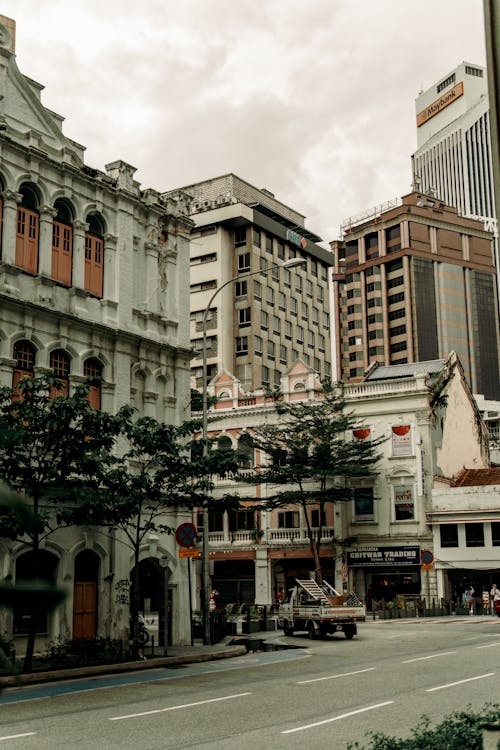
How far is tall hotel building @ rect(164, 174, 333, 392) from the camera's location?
89625 mm

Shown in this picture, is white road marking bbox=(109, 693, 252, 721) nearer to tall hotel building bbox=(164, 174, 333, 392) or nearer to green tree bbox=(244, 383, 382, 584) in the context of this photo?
green tree bbox=(244, 383, 382, 584)

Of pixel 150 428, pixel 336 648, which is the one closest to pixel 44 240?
pixel 150 428

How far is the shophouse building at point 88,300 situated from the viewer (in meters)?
24.3

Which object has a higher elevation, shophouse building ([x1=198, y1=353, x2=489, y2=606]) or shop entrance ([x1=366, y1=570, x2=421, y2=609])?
shophouse building ([x1=198, y1=353, x2=489, y2=606])

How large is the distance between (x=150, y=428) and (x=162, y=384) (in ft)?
19.9

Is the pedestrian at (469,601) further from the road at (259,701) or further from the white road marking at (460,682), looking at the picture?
the white road marking at (460,682)

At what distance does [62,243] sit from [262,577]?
34.3m

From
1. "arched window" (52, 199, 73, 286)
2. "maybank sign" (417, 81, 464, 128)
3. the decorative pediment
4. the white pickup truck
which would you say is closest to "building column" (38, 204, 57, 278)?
"arched window" (52, 199, 73, 286)

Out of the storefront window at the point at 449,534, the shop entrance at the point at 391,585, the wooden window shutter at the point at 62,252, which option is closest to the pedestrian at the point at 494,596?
the storefront window at the point at 449,534

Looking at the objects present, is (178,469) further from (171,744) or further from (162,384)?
(171,744)

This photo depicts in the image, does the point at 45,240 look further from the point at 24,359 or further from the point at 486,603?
the point at 486,603

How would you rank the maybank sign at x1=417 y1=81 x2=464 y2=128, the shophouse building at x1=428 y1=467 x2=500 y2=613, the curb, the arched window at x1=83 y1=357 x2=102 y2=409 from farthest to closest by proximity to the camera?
the maybank sign at x1=417 y1=81 x2=464 y2=128 → the shophouse building at x1=428 y1=467 x2=500 y2=613 → the arched window at x1=83 y1=357 x2=102 y2=409 → the curb

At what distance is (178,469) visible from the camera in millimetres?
24094

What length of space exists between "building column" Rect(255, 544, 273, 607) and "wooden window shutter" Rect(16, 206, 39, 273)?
34404mm
